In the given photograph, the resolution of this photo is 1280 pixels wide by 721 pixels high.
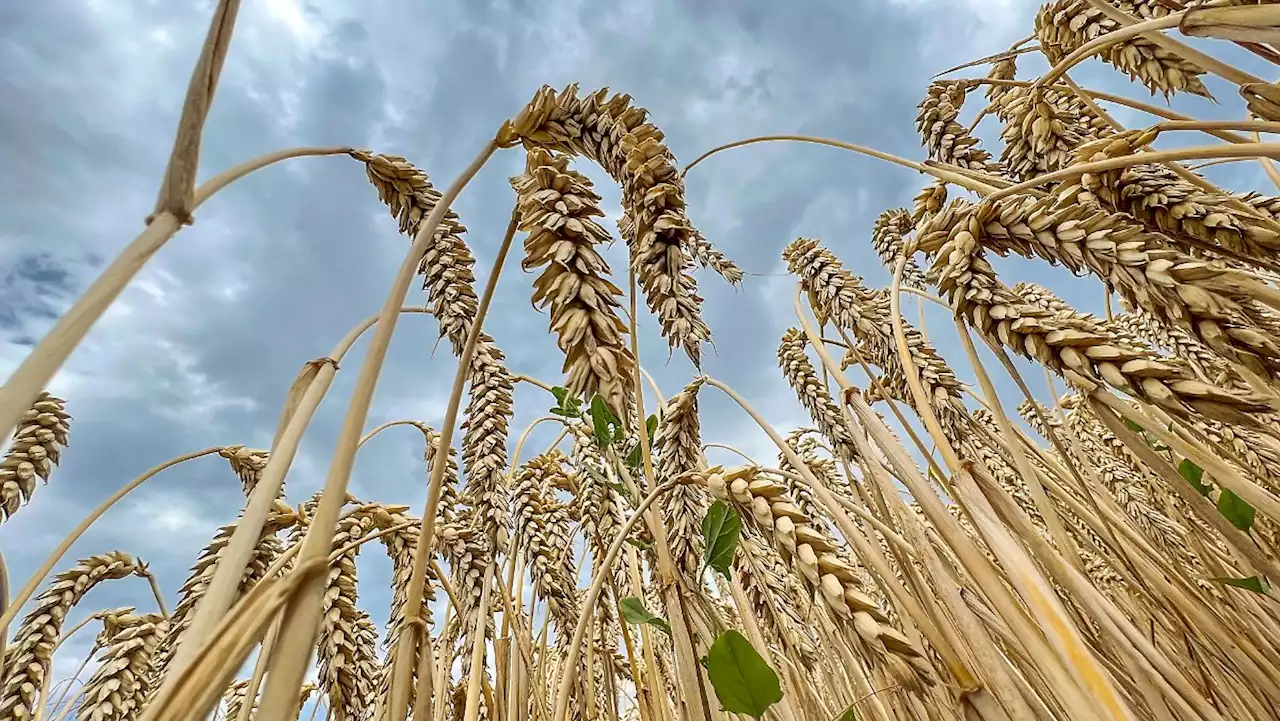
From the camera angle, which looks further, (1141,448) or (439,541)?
(439,541)

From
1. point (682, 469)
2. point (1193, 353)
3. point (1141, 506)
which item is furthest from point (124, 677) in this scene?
point (1193, 353)

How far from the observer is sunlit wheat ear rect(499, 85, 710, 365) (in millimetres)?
825

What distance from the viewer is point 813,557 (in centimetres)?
82

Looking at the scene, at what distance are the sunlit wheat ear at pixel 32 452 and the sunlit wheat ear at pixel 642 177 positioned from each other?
1554 millimetres

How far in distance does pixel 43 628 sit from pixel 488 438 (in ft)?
3.94

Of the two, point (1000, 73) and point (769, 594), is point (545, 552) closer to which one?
point (769, 594)

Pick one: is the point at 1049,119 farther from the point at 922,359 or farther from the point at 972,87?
the point at 922,359

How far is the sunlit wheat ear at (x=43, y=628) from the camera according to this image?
57.5 inches

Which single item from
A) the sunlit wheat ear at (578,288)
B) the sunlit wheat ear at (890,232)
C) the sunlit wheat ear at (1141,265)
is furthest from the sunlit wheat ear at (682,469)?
the sunlit wheat ear at (890,232)

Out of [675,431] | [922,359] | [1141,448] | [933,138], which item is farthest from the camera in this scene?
[933,138]

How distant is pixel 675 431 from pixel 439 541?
77cm

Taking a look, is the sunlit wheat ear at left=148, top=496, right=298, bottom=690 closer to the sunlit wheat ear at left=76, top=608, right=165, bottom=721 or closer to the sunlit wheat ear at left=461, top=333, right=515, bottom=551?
the sunlit wheat ear at left=76, top=608, right=165, bottom=721

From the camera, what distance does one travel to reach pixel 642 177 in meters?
0.81

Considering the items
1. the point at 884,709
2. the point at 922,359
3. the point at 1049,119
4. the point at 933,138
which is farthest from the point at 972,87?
the point at 884,709
